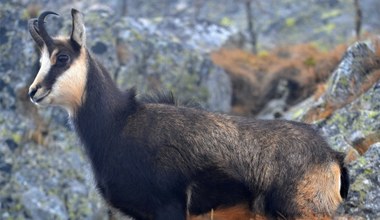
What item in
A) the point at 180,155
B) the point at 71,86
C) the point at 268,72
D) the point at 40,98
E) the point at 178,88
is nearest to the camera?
the point at 40,98

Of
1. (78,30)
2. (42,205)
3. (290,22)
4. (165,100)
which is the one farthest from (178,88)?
(290,22)

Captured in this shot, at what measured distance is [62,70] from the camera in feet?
30.2

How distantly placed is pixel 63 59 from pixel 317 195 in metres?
3.88

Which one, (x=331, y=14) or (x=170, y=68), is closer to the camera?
(x=170, y=68)

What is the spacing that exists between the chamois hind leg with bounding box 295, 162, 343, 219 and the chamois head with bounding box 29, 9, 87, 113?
3300 millimetres

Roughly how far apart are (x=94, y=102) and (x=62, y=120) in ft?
21.7

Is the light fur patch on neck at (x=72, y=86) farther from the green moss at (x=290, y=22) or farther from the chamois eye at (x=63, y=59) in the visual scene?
the green moss at (x=290, y=22)

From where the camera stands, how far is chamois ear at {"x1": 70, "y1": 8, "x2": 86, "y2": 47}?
9.31 m

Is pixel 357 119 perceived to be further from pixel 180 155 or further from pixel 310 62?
pixel 310 62

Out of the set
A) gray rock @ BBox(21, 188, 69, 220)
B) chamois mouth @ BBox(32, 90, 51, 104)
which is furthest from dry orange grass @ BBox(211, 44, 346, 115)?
chamois mouth @ BBox(32, 90, 51, 104)

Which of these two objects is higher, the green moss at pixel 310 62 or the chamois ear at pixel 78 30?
the chamois ear at pixel 78 30

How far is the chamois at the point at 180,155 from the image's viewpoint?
29.4 feet

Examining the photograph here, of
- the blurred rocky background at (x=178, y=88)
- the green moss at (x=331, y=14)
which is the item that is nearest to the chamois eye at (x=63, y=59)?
the blurred rocky background at (x=178, y=88)

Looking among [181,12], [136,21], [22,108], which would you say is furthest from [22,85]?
[181,12]
